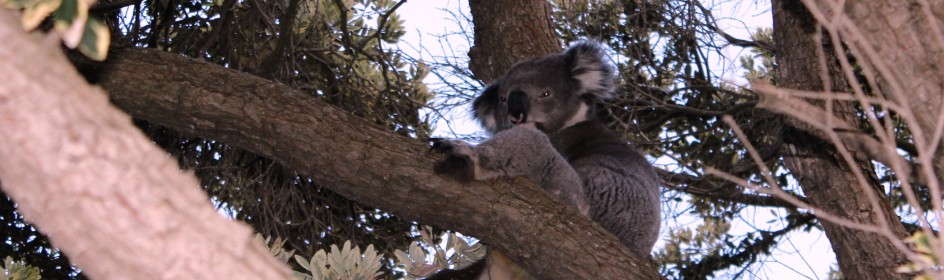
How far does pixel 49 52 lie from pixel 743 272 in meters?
5.15

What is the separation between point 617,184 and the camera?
4605 mm

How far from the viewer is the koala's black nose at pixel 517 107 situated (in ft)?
15.9

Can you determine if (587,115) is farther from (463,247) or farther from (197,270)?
(197,270)

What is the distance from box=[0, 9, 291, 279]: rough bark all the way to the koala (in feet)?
7.26

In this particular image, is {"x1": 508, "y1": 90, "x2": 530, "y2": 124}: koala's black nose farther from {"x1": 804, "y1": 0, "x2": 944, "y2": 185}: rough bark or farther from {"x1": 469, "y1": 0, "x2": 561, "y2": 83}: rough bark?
{"x1": 804, "y1": 0, "x2": 944, "y2": 185}: rough bark

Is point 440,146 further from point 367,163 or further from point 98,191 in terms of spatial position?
point 98,191

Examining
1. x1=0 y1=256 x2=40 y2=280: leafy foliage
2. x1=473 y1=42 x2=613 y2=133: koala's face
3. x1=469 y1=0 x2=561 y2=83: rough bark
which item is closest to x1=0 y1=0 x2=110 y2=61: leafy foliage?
x1=0 y1=256 x2=40 y2=280: leafy foliage

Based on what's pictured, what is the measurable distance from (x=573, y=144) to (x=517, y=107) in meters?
0.37

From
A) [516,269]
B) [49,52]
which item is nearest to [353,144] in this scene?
[516,269]

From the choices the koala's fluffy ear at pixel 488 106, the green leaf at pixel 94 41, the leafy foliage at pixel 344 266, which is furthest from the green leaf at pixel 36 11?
the koala's fluffy ear at pixel 488 106

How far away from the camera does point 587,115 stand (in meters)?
5.20

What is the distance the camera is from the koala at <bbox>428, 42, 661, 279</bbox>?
4129 mm

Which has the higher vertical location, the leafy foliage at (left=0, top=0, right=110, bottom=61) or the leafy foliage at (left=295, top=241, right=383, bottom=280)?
the leafy foliage at (left=295, top=241, right=383, bottom=280)

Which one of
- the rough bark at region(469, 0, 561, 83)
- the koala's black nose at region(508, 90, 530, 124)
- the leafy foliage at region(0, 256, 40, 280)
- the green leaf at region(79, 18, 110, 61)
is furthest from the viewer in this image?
the rough bark at region(469, 0, 561, 83)
